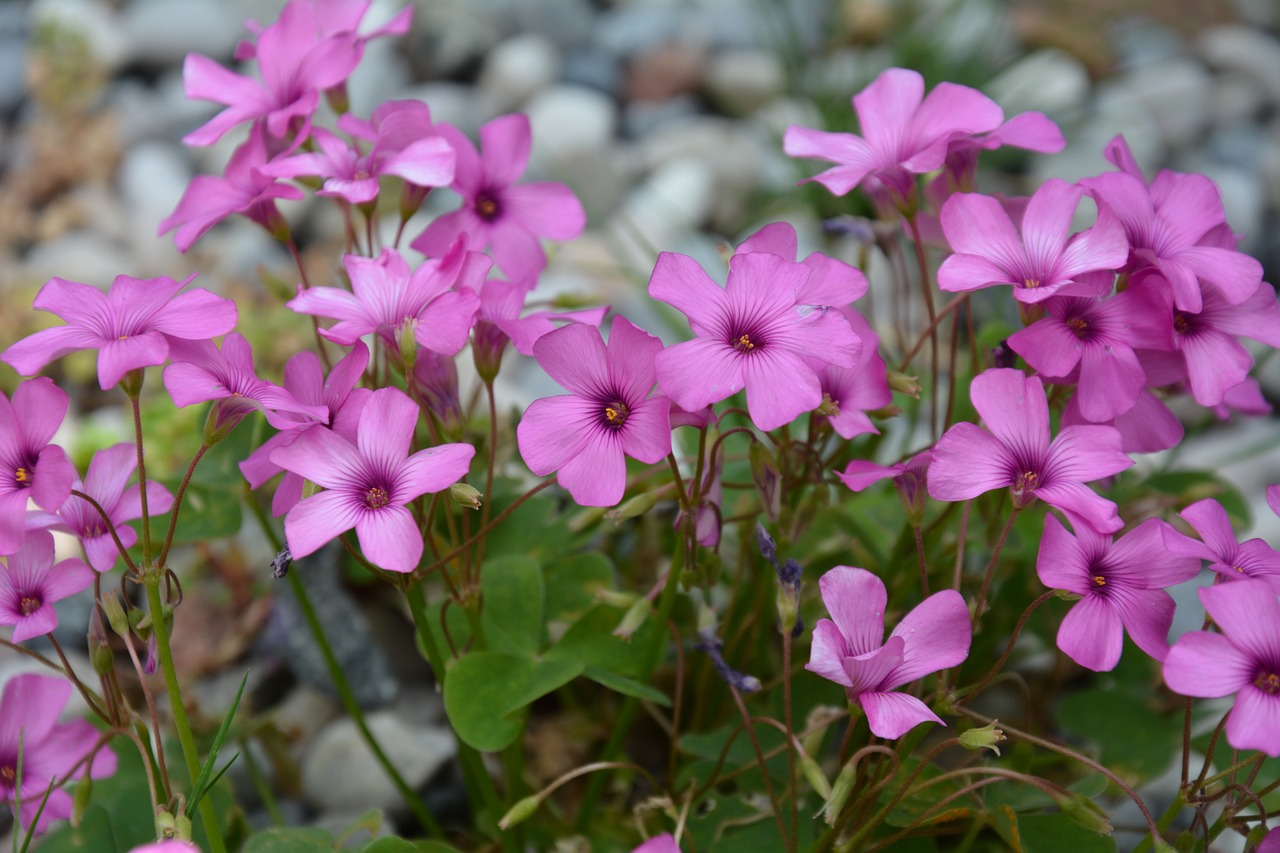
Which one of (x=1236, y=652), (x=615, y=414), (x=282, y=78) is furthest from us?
(x=282, y=78)

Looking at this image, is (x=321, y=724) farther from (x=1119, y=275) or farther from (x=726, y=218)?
(x=726, y=218)

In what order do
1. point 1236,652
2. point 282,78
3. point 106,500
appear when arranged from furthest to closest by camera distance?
1. point 282,78
2. point 106,500
3. point 1236,652

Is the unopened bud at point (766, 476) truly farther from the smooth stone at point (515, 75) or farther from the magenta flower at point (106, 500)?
the smooth stone at point (515, 75)

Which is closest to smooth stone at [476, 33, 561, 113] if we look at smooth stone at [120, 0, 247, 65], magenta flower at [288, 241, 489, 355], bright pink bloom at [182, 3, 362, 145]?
smooth stone at [120, 0, 247, 65]

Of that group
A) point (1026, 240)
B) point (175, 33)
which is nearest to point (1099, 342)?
point (1026, 240)

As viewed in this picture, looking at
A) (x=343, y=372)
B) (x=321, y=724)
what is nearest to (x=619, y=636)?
(x=343, y=372)

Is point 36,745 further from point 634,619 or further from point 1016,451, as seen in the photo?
point 1016,451

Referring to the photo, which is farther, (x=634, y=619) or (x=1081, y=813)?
(x=634, y=619)
